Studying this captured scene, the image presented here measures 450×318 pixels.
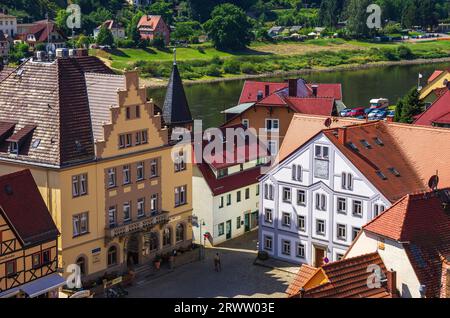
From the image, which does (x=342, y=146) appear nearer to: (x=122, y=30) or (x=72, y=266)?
(x=72, y=266)

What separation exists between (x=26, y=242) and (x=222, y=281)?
11899 millimetres

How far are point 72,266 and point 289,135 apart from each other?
1554 cm

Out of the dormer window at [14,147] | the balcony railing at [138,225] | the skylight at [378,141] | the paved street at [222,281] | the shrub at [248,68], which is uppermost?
the dormer window at [14,147]

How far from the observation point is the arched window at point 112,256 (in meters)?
46.0

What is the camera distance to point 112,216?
46250mm

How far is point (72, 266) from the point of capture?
4328 centimetres

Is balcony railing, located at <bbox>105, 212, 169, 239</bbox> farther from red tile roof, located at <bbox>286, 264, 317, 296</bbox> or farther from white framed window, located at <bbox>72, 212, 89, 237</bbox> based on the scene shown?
red tile roof, located at <bbox>286, 264, 317, 296</bbox>

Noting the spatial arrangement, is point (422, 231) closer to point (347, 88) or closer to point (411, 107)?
point (411, 107)

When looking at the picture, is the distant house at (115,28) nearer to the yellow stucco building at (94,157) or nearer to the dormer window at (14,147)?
the yellow stucco building at (94,157)

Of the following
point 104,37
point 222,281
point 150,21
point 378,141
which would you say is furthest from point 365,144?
point 150,21

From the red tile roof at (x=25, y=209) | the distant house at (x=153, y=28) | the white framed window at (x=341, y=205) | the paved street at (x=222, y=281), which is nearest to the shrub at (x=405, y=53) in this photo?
the distant house at (x=153, y=28)

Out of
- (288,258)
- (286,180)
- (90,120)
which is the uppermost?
(90,120)

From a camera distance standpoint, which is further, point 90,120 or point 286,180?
point 286,180
